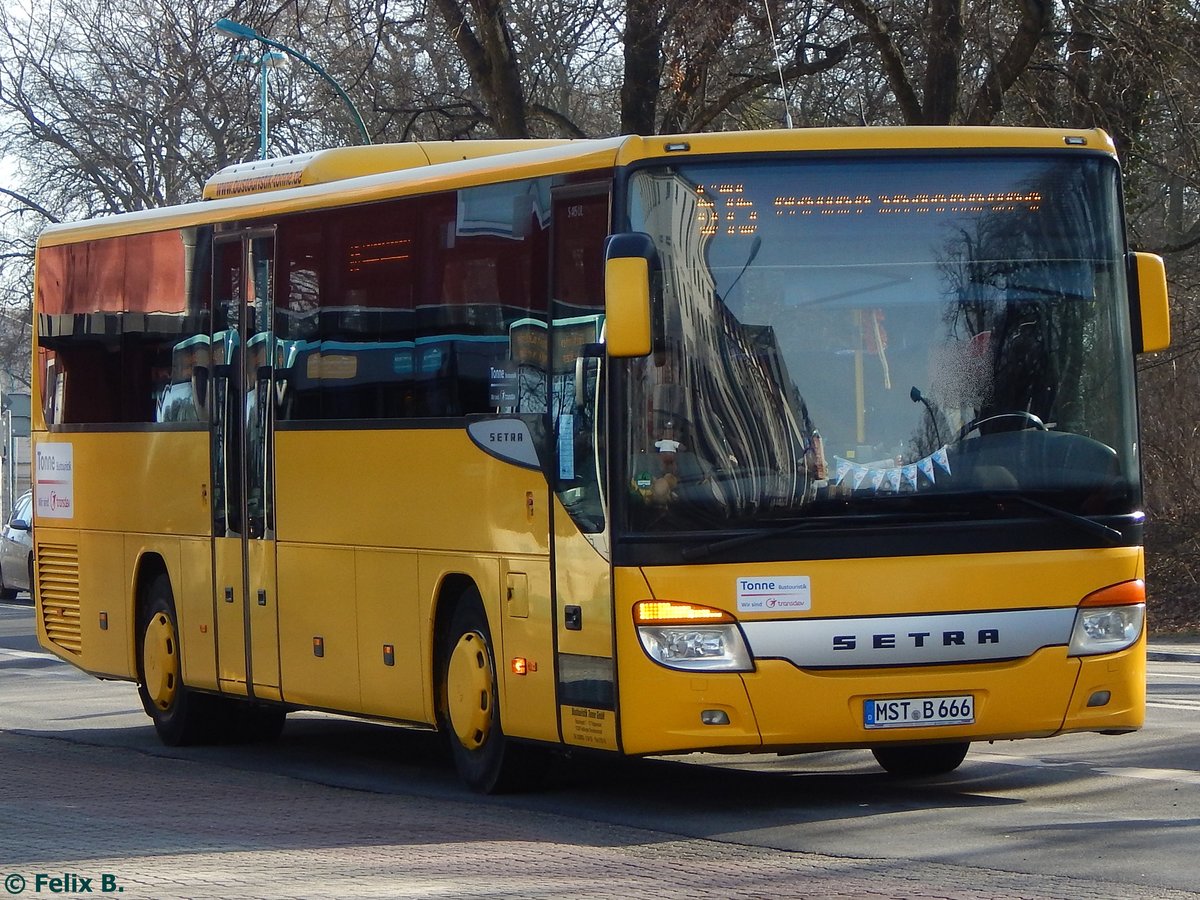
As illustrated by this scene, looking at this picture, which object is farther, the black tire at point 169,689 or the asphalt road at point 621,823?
the black tire at point 169,689

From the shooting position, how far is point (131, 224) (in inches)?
599

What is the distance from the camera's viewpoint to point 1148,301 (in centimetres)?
996

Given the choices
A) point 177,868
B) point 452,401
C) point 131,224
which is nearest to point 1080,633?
point 452,401

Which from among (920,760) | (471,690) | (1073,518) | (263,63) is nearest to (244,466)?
(471,690)

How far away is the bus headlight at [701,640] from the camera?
372 inches

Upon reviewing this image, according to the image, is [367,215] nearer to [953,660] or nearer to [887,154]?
[887,154]

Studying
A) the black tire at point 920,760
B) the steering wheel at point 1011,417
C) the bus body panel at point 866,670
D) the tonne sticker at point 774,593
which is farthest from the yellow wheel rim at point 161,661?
the steering wheel at point 1011,417

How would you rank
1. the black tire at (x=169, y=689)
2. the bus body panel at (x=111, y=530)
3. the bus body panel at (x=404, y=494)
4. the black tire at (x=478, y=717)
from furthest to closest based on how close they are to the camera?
the black tire at (x=169, y=689) → the bus body panel at (x=111, y=530) → the black tire at (x=478, y=717) → the bus body panel at (x=404, y=494)

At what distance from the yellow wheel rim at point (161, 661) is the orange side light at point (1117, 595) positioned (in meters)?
6.92

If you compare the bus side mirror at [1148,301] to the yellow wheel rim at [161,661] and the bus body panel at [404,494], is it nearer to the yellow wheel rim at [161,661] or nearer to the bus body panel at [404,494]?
the bus body panel at [404,494]

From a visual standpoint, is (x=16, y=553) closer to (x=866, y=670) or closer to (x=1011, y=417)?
(x=866, y=670)

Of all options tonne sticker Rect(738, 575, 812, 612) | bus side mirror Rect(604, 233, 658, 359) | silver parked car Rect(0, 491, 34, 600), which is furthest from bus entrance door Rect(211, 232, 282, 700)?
silver parked car Rect(0, 491, 34, 600)

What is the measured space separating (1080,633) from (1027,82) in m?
17.3

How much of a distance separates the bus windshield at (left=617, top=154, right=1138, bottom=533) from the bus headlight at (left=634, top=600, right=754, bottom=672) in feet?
1.25
